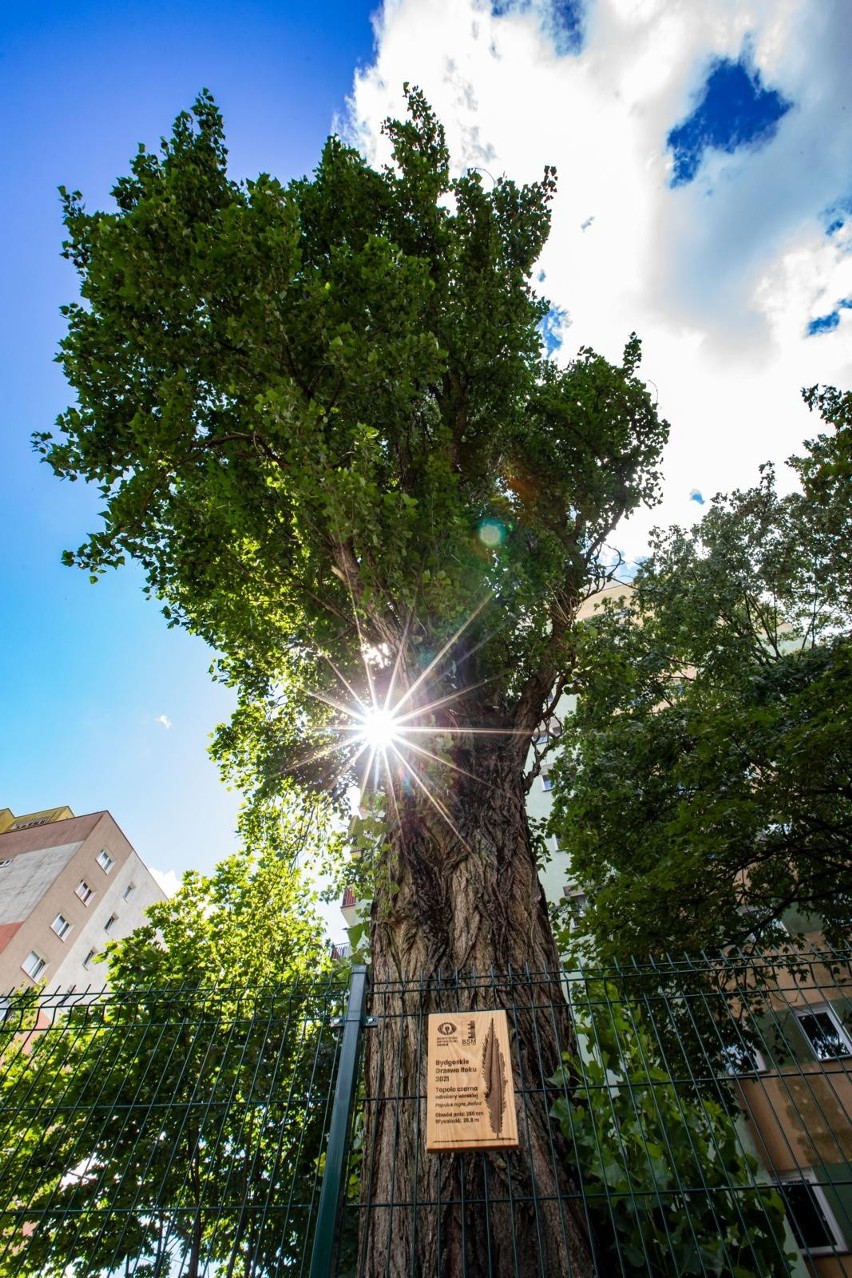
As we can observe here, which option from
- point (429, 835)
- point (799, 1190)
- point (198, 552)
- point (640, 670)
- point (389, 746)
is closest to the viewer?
point (429, 835)

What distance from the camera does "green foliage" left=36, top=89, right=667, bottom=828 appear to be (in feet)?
20.5

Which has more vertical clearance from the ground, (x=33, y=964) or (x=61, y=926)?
(x=61, y=926)

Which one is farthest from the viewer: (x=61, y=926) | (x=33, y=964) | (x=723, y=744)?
(x=61, y=926)

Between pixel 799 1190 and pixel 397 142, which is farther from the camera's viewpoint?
pixel 799 1190

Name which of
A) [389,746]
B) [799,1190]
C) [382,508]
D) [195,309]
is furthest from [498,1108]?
[799,1190]

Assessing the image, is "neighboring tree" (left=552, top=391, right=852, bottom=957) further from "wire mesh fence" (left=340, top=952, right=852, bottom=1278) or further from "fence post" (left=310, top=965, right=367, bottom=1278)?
"fence post" (left=310, top=965, right=367, bottom=1278)

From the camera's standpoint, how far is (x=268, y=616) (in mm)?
8875

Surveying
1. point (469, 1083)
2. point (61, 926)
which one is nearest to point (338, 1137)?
point (469, 1083)

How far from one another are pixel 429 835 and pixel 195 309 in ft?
20.0

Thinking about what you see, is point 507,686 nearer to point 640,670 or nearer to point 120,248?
point 640,670

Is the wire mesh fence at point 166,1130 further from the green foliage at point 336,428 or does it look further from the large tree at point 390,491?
the green foliage at point 336,428

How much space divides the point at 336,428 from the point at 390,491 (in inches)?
40.2

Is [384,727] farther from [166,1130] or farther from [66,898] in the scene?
[66,898]

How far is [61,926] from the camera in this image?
25469 millimetres
